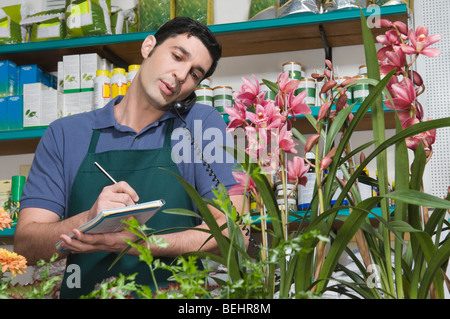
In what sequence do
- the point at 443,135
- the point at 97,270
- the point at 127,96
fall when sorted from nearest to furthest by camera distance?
the point at 97,270
the point at 127,96
the point at 443,135

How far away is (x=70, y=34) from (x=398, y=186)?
7.56 ft

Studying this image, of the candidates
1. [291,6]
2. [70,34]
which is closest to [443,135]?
[291,6]

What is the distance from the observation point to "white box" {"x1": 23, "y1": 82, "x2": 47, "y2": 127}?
8.78 ft

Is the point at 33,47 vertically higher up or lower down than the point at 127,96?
higher up

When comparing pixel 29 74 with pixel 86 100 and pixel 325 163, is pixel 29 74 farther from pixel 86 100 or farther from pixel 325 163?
pixel 325 163

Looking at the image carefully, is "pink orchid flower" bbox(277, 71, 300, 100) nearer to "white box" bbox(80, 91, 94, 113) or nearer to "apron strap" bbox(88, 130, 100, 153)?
"apron strap" bbox(88, 130, 100, 153)

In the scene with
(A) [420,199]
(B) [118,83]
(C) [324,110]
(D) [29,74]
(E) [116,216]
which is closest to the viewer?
(A) [420,199]

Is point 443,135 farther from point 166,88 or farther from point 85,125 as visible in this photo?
point 85,125

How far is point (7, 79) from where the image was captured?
2.77 metres

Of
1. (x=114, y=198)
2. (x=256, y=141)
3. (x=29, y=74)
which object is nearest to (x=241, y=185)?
(x=256, y=141)

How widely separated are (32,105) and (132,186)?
1.29 meters

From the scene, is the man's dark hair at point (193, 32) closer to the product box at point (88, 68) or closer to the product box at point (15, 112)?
the product box at point (88, 68)

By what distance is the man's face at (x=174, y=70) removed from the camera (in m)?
1.65
